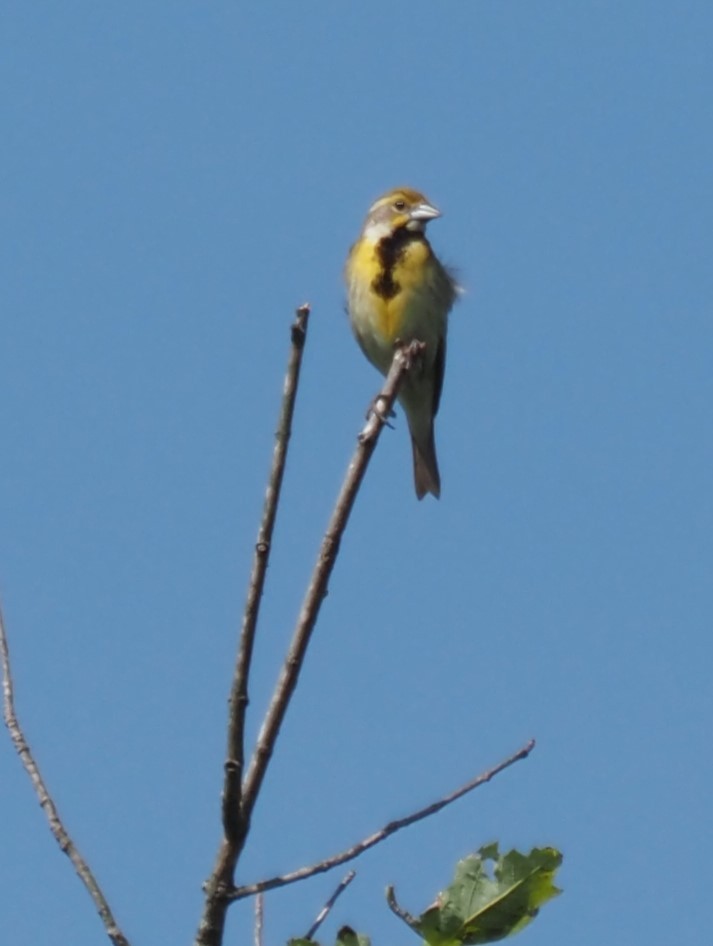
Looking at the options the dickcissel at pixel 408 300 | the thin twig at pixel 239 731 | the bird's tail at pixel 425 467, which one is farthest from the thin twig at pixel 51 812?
the bird's tail at pixel 425 467

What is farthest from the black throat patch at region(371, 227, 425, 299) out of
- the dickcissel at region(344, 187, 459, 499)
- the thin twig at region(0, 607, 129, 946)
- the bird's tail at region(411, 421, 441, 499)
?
the thin twig at region(0, 607, 129, 946)

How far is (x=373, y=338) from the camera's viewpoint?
845 centimetres

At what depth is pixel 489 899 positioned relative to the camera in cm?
228

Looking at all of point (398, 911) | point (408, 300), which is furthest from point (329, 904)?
point (408, 300)

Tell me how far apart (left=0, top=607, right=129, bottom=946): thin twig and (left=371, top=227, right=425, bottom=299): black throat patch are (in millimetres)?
5619

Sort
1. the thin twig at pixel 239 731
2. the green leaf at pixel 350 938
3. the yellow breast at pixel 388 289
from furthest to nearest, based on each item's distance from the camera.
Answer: the yellow breast at pixel 388 289 < the thin twig at pixel 239 731 < the green leaf at pixel 350 938

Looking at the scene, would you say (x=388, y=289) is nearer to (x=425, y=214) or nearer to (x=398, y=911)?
(x=425, y=214)

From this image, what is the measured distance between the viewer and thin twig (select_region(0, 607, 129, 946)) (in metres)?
2.25

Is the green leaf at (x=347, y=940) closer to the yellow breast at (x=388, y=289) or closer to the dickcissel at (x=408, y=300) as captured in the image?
the dickcissel at (x=408, y=300)

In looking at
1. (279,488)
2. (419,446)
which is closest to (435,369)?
(419,446)

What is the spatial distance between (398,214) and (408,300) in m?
0.92

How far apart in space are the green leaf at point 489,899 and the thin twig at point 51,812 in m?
0.43

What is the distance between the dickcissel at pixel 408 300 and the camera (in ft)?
27.3

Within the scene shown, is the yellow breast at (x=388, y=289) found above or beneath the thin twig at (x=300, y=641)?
above
